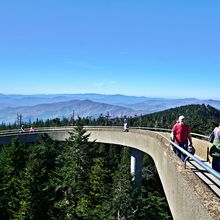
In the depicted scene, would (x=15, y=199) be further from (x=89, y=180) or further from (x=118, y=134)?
(x=118, y=134)

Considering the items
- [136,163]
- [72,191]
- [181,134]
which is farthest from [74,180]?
[181,134]

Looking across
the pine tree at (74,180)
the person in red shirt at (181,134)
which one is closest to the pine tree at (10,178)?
the pine tree at (74,180)

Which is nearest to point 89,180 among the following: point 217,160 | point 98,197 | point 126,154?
point 98,197

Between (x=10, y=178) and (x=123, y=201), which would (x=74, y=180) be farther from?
(x=123, y=201)

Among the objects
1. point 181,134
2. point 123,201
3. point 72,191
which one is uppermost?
point 181,134

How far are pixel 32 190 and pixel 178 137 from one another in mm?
27331

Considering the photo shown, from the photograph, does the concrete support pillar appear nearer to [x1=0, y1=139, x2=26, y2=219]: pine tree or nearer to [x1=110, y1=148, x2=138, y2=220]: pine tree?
[x1=110, y1=148, x2=138, y2=220]: pine tree

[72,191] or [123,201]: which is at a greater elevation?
[123,201]

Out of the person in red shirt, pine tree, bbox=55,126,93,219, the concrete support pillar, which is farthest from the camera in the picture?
the concrete support pillar

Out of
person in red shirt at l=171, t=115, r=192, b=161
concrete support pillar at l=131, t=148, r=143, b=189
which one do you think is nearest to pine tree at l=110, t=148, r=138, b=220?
concrete support pillar at l=131, t=148, r=143, b=189

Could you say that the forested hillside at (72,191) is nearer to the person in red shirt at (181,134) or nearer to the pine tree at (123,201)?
the pine tree at (123,201)

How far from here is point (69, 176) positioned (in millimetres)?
38406

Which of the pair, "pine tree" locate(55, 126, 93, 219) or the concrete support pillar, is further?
the concrete support pillar

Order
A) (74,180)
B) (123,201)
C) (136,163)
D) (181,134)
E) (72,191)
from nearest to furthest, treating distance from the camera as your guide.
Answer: (181,134) → (123,201) → (74,180) → (72,191) → (136,163)
